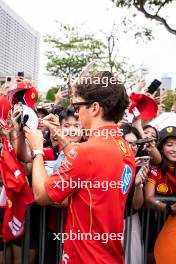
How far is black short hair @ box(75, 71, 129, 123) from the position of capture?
195 cm

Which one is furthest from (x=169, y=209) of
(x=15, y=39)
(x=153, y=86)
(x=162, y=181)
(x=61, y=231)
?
(x=15, y=39)

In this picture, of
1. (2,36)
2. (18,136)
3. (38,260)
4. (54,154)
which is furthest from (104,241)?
(2,36)

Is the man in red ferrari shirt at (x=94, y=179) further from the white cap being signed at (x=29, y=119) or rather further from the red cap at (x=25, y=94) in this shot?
the red cap at (x=25, y=94)

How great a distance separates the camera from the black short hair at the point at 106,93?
6.40 feet

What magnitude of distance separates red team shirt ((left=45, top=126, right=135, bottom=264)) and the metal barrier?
84 cm

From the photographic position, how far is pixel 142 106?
3285mm

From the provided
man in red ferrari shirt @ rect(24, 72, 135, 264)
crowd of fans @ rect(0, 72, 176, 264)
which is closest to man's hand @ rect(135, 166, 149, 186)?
crowd of fans @ rect(0, 72, 176, 264)

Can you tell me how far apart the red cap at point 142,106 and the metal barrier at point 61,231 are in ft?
2.39

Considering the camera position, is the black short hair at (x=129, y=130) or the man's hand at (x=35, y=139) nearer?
the man's hand at (x=35, y=139)

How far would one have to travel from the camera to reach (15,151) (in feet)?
8.84

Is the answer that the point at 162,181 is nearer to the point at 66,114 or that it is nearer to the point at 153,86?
the point at 153,86

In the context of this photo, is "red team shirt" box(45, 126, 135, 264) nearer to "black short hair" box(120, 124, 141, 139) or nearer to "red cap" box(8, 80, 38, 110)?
"red cap" box(8, 80, 38, 110)

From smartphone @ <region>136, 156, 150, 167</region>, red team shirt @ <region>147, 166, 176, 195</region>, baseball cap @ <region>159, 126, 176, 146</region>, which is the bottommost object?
red team shirt @ <region>147, 166, 176, 195</region>

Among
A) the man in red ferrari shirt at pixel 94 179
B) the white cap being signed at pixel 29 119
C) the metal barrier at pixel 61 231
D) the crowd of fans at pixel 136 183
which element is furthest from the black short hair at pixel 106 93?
the metal barrier at pixel 61 231
